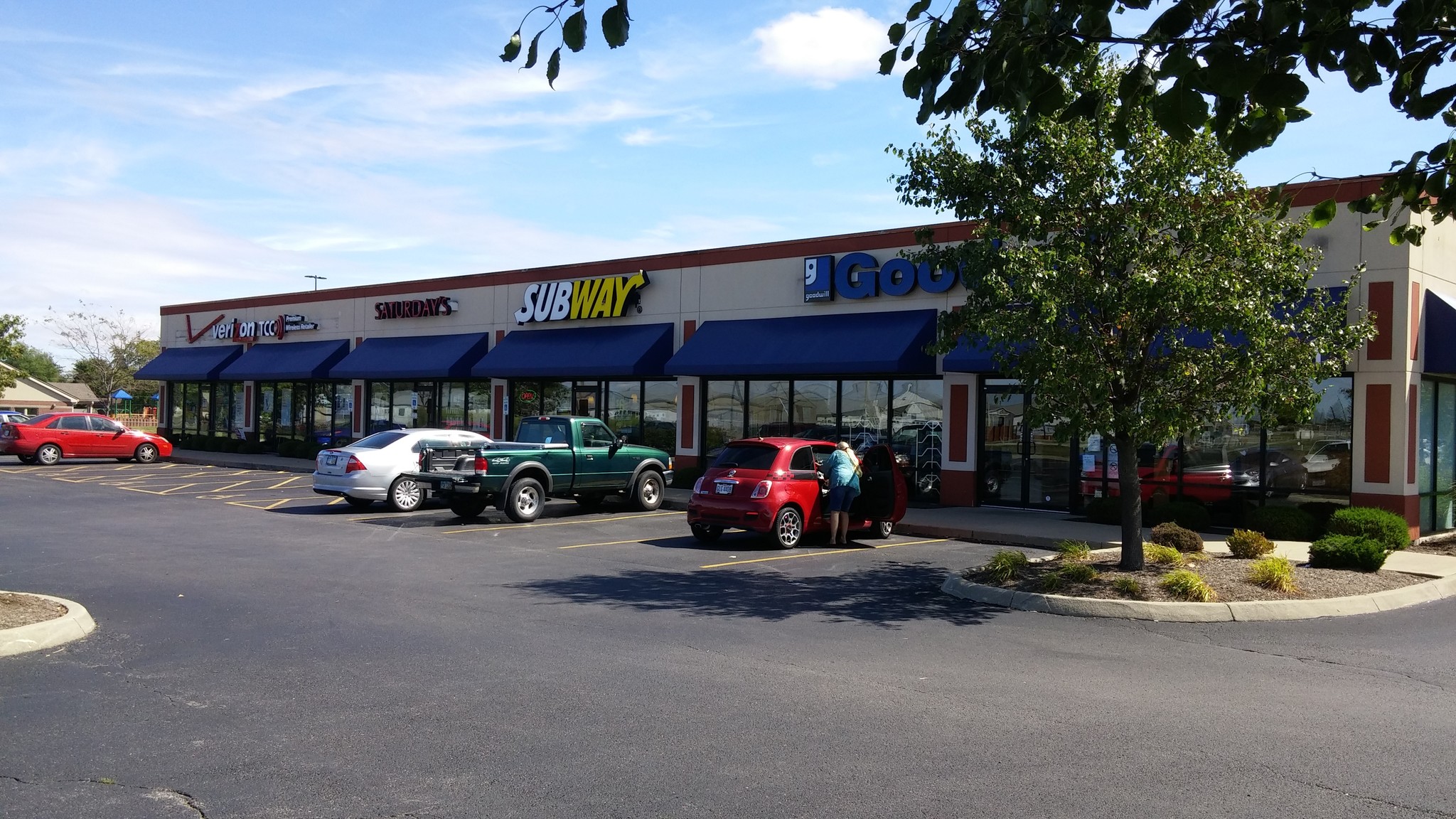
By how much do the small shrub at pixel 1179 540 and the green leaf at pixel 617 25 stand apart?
458 inches

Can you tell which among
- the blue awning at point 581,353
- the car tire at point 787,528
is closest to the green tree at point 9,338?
the blue awning at point 581,353

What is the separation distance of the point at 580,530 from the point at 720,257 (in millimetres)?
9872

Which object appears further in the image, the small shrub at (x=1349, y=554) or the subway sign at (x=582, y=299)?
the subway sign at (x=582, y=299)

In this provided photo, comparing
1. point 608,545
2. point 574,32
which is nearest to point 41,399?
point 608,545

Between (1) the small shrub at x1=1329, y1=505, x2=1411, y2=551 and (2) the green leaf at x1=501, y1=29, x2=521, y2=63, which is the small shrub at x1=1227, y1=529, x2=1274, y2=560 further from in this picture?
(2) the green leaf at x1=501, y1=29, x2=521, y2=63

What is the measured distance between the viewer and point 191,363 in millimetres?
40500

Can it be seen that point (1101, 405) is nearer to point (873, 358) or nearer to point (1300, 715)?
point (1300, 715)

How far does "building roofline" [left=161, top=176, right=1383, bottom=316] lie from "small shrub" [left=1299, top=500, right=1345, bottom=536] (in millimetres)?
4648

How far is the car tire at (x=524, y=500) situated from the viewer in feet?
59.8

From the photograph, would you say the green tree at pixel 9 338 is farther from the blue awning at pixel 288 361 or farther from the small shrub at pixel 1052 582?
the small shrub at pixel 1052 582

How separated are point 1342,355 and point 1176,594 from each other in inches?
145

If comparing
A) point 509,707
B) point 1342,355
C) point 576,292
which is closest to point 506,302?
point 576,292

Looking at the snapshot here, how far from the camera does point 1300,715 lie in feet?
22.7

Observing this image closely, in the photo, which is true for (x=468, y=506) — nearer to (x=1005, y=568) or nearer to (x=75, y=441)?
(x=1005, y=568)
